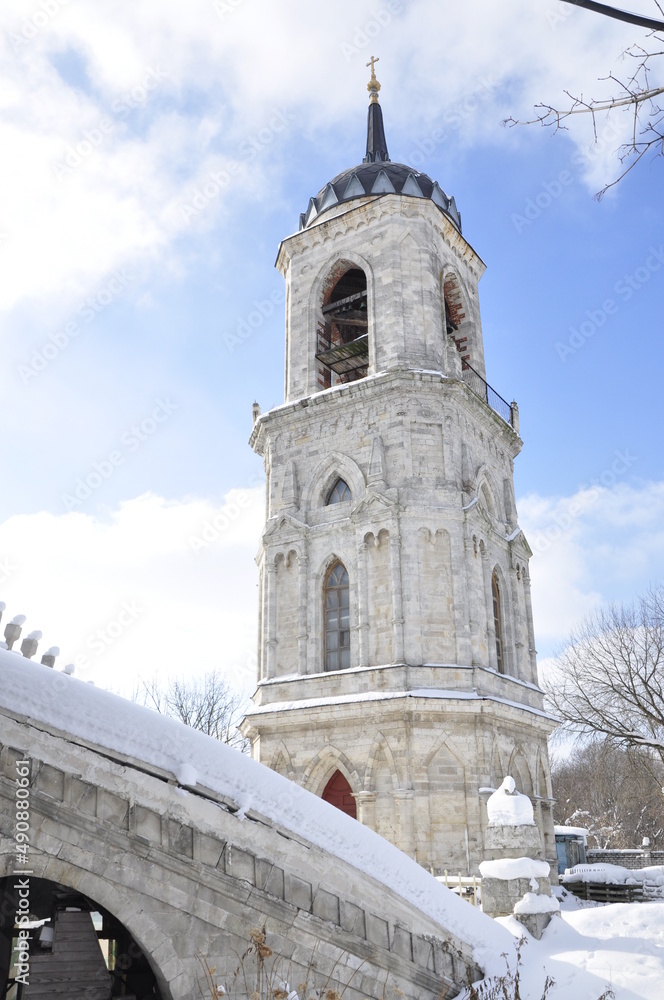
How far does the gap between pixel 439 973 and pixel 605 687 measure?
23552 mm

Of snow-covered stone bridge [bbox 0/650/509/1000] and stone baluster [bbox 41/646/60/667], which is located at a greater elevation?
stone baluster [bbox 41/646/60/667]

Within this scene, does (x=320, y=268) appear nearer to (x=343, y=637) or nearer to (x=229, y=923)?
(x=343, y=637)

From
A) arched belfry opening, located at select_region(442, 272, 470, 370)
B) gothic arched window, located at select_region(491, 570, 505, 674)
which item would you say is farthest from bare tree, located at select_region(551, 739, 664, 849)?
arched belfry opening, located at select_region(442, 272, 470, 370)

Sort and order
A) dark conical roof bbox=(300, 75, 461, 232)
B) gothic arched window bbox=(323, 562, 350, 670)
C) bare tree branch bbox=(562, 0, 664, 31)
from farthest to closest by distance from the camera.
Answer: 1. dark conical roof bbox=(300, 75, 461, 232)
2. gothic arched window bbox=(323, 562, 350, 670)
3. bare tree branch bbox=(562, 0, 664, 31)

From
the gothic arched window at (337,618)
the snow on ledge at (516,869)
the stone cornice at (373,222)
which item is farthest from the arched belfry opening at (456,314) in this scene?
the snow on ledge at (516,869)

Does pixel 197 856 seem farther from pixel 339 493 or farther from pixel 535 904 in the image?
pixel 339 493

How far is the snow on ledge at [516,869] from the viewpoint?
8555 mm

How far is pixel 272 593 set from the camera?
63.8ft

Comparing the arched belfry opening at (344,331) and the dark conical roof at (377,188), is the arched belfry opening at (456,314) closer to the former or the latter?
the dark conical roof at (377,188)

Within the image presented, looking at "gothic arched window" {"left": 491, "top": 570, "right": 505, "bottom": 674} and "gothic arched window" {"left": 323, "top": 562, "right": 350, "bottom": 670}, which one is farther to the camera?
"gothic arched window" {"left": 491, "top": 570, "right": 505, "bottom": 674}

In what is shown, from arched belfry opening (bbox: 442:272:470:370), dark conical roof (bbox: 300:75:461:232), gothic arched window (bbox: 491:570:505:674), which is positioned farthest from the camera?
arched belfry opening (bbox: 442:272:470:370)

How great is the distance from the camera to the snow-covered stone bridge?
580cm

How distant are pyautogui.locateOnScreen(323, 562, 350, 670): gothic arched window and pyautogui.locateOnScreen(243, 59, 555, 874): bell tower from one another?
51 mm

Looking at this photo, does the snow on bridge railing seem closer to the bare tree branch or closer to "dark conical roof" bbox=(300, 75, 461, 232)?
the bare tree branch
